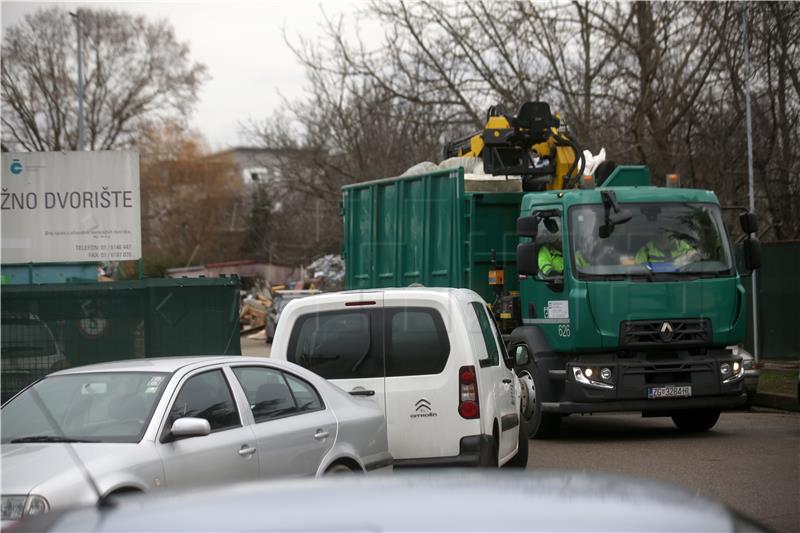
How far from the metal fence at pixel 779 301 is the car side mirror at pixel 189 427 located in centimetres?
1657

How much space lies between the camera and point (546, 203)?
1387 centimetres

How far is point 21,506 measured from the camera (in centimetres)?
588

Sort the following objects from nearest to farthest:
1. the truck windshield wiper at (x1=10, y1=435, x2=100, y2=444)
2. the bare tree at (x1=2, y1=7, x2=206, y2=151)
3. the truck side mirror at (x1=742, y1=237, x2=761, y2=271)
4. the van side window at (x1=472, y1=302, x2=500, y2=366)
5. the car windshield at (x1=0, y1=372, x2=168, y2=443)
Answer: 1. the truck windshield wiper at (x1=10, y1=435, x2=100, y2=444)
2. the car windshield at (x1=0, y1=372, x2=168, y2=443)
3. the van side window at (x1=472, y1=302, x2=500, y2=366)
4. the truck side mirror at (x1=742, y1=237, x2=761, y2=271)
5. the bare tree at (x1=2, y1=7, x2=206, y2=151)

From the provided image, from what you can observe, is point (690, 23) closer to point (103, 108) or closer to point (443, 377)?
point (443, 377)

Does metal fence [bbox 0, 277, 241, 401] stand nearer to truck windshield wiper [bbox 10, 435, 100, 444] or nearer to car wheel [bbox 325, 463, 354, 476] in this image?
car wheel [bbox 325, 463, 354, 476]

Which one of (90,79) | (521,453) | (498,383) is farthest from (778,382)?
(90,79)

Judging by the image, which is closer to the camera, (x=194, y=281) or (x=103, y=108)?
(x=194, y=281)

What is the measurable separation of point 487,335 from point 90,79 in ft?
166

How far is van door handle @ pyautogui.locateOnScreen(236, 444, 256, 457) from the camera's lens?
7.11m

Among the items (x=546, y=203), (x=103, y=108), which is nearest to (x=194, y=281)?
(x=546, y=203)

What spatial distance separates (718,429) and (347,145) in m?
22.1

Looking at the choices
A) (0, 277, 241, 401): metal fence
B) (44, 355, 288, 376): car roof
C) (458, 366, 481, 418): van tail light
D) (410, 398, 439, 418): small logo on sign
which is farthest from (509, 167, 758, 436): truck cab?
(44, 355, 288, 376): car roof

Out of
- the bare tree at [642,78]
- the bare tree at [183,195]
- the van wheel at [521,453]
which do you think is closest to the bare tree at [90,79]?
the bare tree at [183,195]

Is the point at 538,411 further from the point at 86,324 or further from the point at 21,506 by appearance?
the point at 21,506
